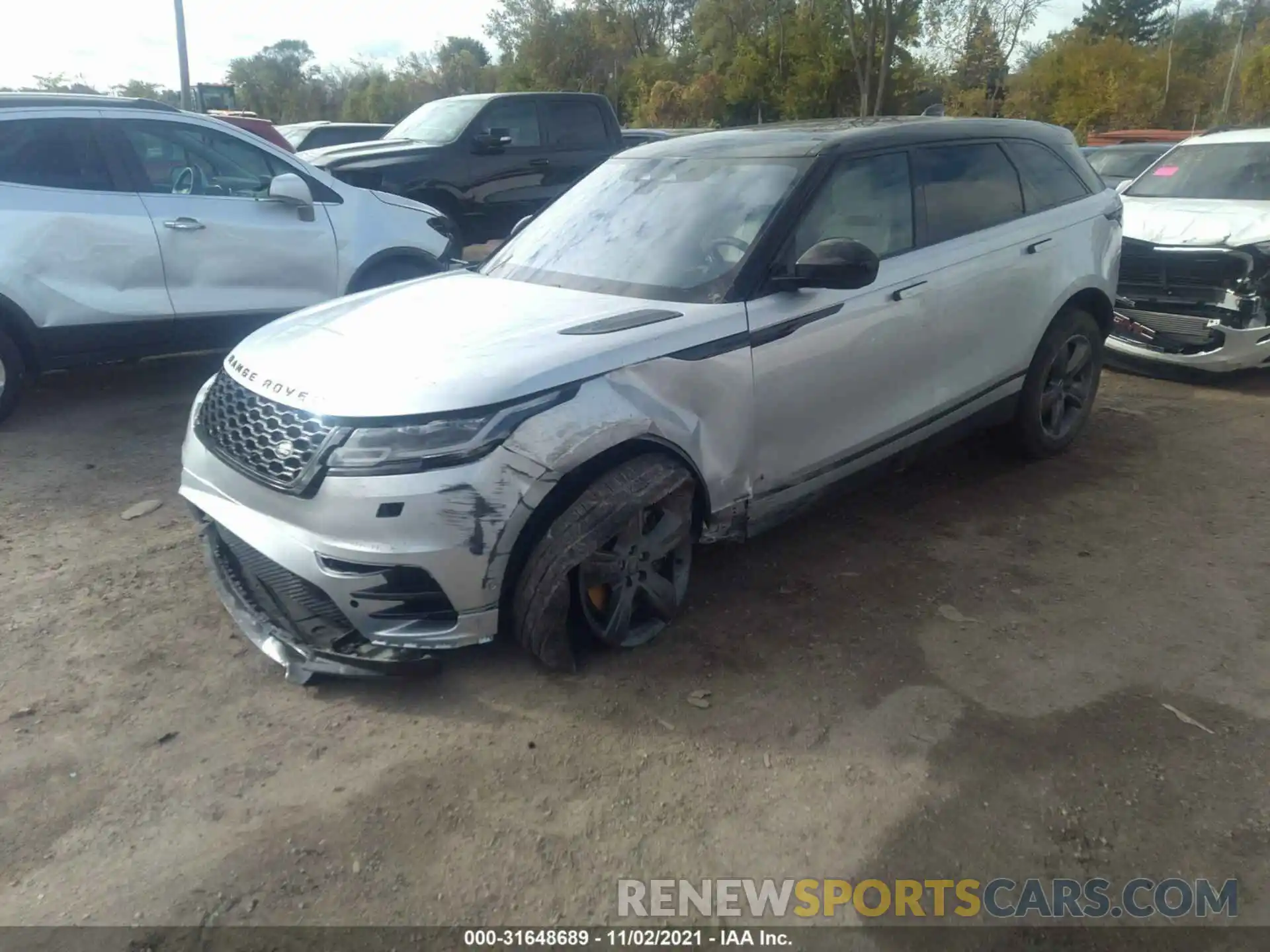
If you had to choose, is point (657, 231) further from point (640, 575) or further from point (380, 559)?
point (380, 559)

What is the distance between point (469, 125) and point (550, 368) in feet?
25.9

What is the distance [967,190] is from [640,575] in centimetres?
255

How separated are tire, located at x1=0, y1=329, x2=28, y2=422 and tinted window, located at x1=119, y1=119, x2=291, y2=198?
1253 mm

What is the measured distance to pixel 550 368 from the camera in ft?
10.1

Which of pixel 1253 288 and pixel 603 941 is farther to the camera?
pixel 1253 288

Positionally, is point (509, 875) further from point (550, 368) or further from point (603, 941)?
point (550, 368)

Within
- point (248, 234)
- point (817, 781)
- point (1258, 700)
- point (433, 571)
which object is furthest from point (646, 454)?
point (248, 234)

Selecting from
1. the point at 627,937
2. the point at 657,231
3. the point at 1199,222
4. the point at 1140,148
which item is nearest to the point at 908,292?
the point at 657,231

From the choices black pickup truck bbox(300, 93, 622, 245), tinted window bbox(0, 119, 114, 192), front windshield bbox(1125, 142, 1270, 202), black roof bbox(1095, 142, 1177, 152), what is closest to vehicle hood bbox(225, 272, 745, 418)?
tinted window bbox(0, 119, 114, 192)

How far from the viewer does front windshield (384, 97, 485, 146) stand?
400 inches

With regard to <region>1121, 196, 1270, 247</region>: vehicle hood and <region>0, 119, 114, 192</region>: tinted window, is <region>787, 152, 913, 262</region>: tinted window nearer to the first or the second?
<region>1121, 196, 1270, 247</region>: vehicle hood

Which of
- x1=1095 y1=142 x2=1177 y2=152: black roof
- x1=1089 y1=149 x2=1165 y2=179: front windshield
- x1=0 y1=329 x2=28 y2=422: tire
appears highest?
x1=1095 y1=142 x2=1177 y2=152: black roof

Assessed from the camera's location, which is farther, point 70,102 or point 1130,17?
point 1130,17

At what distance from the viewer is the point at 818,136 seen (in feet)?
13.7
